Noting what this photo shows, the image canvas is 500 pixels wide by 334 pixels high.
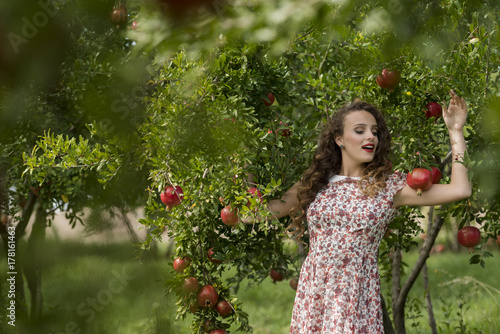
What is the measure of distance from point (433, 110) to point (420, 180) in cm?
49

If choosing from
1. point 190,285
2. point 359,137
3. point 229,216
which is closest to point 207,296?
point 190,285

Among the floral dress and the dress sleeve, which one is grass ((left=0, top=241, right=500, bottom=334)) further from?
the dress sleeve

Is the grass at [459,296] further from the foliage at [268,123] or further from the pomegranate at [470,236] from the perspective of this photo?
the foliage at [268,123]

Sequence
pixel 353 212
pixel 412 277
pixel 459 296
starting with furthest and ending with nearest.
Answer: pixel 459 296 < pixel 412 277 < pixel 353 212

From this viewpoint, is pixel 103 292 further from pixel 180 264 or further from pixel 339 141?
pixel 339 141

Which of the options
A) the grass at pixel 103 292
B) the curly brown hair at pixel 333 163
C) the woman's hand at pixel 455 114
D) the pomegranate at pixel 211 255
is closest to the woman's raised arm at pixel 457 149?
the woman's hand at pixel 455 114

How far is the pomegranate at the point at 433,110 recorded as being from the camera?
98.4 inches

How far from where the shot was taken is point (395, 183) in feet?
7.64

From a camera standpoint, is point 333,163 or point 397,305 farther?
point 397,305

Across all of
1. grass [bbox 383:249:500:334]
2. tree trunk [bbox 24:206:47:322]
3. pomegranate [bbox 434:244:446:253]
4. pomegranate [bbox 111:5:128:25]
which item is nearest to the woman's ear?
grass [bbox 383:249:500:334]

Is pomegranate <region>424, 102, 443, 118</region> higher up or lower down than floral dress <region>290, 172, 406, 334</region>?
higher up

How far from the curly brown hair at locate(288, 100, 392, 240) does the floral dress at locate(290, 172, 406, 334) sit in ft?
0.21

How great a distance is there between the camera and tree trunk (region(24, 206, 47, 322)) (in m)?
0.65

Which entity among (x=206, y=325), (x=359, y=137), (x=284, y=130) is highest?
(x=284, y=130)
